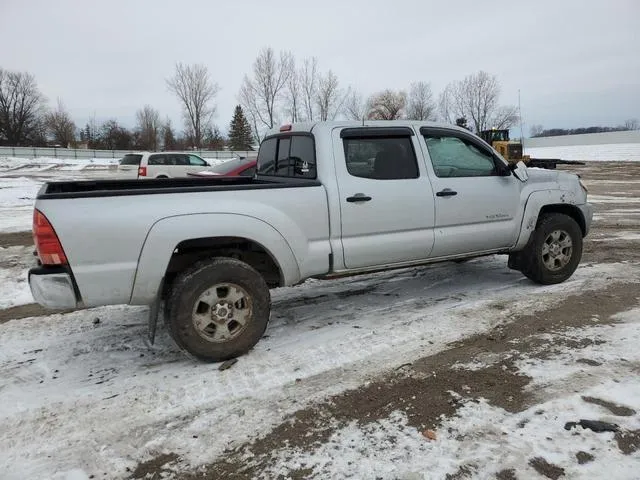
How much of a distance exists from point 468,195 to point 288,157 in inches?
74.8

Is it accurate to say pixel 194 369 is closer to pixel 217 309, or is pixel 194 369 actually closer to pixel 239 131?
pixel 217 309

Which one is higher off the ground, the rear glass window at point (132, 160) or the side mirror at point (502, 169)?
the rear glass window at point (132, 160)

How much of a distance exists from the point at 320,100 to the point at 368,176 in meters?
54.3

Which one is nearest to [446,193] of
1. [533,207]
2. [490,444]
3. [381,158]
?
[381,158]

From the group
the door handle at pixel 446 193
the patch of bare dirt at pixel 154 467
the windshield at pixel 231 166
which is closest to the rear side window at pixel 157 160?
the windshield at pixel 231 166

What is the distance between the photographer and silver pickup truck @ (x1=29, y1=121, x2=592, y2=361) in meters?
3.44

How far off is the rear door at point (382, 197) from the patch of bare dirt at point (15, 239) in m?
7.18

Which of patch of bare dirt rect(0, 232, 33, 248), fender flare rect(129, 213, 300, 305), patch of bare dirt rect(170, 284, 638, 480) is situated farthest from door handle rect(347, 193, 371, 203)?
patch of bare dirt rect(0, 232, 33, 248)

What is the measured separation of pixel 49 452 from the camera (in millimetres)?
2809

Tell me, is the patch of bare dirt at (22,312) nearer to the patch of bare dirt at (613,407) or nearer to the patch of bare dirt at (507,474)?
the patch of bare dirt at (507,474)

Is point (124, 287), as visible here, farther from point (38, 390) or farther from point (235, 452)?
point (235, 452)

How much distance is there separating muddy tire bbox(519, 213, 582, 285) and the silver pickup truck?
0.05 ft

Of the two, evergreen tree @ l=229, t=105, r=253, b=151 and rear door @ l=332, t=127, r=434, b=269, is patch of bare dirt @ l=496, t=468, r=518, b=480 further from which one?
evergreen tree @ l=229, t=105, r=253, b=151

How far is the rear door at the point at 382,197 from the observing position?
14.4 ft
